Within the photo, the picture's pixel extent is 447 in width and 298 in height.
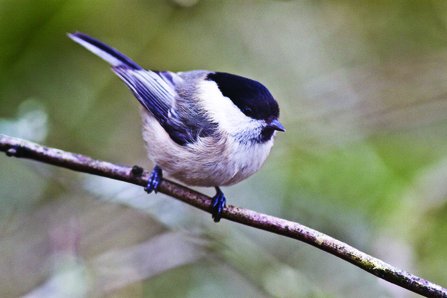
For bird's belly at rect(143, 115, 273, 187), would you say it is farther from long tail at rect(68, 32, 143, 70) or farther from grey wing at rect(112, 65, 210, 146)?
long tail at rect(68, 32, 143, 70)

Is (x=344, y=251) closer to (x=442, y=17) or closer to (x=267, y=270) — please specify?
(x=267, y=270)

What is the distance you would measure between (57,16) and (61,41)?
12.2 inches

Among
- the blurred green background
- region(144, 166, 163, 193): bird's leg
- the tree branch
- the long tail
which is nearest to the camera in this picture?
the tree branch

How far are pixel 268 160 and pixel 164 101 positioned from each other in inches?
41.5

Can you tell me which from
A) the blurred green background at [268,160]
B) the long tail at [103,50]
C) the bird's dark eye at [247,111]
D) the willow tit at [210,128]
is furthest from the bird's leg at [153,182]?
the long tail at [103,50]

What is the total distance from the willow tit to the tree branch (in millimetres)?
102

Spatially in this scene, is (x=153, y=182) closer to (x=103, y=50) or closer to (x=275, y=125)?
(x=275, y=125)

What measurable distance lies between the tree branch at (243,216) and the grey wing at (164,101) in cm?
28

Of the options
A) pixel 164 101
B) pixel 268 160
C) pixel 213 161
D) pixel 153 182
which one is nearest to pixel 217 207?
pixel 213 161

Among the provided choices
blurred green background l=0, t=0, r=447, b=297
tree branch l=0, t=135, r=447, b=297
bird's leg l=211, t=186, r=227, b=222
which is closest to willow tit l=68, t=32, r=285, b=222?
bird's leg l=211, t=186, r=227, b=222

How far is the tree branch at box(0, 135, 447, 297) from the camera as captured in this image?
1200 millimetres

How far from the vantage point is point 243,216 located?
1507 millimetres

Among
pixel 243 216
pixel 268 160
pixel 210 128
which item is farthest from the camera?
pixel 268 160

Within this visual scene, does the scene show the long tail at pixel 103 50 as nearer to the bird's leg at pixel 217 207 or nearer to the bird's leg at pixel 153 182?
the bird's leg at pixel 153 182
